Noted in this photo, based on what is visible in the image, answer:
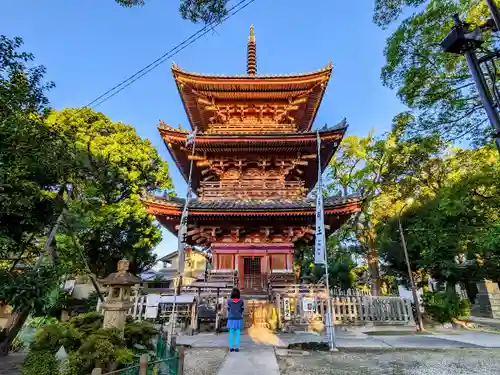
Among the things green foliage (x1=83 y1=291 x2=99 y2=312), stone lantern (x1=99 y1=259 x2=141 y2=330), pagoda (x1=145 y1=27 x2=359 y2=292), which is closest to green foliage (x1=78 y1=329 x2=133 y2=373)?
stone lantern (x1=99 y1=259 x2=141 y2=330)

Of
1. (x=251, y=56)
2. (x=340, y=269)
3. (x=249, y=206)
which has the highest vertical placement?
(x=251, y=56)

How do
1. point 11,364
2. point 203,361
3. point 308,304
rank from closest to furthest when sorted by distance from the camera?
1. point 203,361
2. point 11,364
3. point 308,304

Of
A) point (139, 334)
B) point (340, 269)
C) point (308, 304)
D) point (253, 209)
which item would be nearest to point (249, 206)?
point (253, 209)

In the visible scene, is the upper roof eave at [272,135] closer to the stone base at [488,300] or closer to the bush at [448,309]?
the bush at [448,309]

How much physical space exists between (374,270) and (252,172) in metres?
13.3

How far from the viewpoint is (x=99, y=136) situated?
23641 mm

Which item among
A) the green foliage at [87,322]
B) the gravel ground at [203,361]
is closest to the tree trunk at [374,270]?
the gravel ground at [203,361]

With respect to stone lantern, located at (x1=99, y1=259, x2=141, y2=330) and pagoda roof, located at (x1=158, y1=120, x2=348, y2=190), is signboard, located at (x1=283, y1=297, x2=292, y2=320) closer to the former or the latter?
stone lantern, located at (x1=99, y1=259, x2=141, y2=330)

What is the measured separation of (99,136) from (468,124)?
24045 millimetres

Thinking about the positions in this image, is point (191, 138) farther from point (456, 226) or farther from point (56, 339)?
point (456, 226)

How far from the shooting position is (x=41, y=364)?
4699mm

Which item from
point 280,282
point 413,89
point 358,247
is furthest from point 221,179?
point 358,247

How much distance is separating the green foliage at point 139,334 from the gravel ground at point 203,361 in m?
0.94

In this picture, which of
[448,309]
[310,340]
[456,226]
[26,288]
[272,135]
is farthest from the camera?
[456,226]
